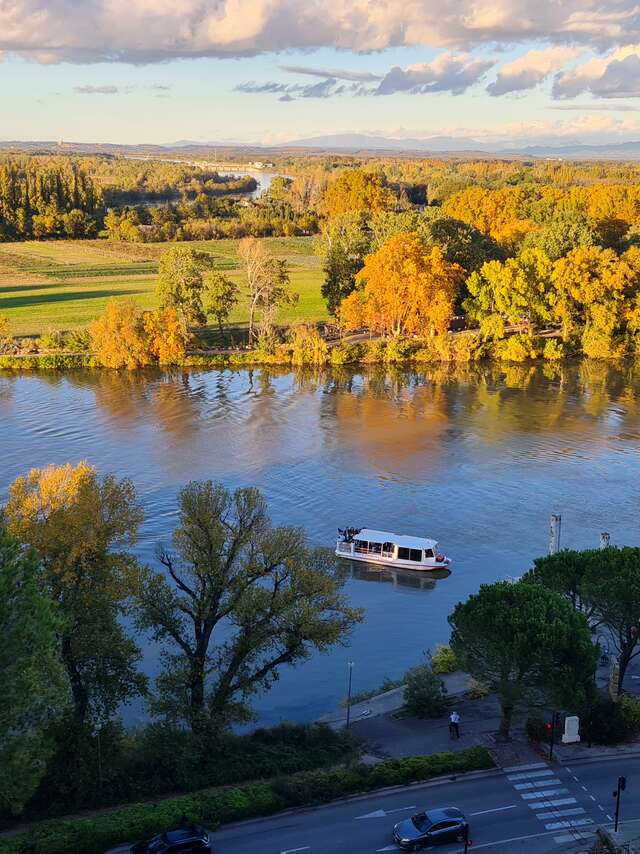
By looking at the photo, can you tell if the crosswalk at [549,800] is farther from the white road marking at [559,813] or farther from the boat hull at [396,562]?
the boat hull at [396,562]

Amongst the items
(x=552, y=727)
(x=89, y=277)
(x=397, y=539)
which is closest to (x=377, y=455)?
(x=397, y=539)

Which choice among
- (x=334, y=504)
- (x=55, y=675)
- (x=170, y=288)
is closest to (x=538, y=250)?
(x=170, y=288)

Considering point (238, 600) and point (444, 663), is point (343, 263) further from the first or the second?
point (238, 600)

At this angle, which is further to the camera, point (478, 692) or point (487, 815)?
point (478, 692)

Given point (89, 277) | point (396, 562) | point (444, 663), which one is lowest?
point (396, 562)

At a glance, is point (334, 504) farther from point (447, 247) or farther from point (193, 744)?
point (447, 247)

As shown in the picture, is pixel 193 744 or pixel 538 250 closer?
pixel 193 744

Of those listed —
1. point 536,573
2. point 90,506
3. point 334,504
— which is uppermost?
point 90,506

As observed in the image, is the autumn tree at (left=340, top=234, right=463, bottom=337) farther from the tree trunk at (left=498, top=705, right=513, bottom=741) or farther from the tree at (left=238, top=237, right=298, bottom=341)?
the tree trunk at (left=498, top=705, right=513, bottom=741)
